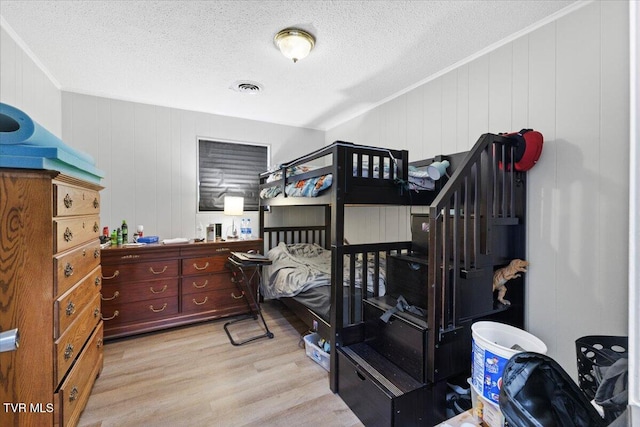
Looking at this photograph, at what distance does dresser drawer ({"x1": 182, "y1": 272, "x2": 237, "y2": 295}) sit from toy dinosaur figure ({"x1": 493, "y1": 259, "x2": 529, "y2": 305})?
2511mm

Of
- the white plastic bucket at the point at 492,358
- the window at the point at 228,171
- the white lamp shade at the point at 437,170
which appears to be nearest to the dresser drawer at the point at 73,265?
the window at the point at 228,171

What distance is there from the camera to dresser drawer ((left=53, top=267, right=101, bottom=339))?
4.37ft

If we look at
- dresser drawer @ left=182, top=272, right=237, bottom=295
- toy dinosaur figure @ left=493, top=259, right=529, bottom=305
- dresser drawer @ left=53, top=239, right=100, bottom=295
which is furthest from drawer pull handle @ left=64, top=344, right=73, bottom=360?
toy dinosaur figure @ left=493, top=259, right=529, bottom=305

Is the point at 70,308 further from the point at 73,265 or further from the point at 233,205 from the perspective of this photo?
the point at 233,205

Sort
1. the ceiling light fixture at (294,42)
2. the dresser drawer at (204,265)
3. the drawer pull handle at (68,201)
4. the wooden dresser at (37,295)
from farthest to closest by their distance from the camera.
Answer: the dresser drawer at (204,265)
the ceiling light fixture at (294,42)
the drawer pull handle at (68,201)
the wooden dresser at (37,295)

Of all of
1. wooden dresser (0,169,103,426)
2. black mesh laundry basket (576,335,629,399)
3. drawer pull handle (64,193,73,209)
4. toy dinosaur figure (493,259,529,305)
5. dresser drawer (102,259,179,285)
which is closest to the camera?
black mesh laundry basket (576,335,629,399)

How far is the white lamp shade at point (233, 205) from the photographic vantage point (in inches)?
130

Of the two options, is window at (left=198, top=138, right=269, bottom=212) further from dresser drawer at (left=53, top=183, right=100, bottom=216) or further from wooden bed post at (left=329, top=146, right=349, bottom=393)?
wooden bed post at (left=329, top=146, right=349, bottom=393)

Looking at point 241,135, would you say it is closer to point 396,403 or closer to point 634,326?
point 396,403

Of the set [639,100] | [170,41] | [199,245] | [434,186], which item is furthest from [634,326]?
[199,245]

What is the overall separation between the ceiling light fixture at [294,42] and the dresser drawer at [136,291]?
2377 mm

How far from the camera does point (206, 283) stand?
9.86 ft

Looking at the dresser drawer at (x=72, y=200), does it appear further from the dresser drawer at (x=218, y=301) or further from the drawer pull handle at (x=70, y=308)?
the dresser drawer at (x=218, y=301)

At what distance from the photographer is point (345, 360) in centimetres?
182
